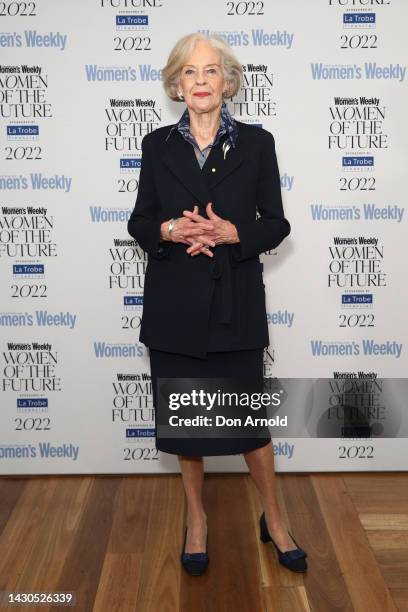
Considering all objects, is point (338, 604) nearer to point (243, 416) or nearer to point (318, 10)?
point (243, 416)

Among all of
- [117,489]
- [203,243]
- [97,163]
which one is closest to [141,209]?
[203,243]

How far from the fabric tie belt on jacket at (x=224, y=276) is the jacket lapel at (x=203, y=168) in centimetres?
17

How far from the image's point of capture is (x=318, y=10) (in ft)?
→ 10.4

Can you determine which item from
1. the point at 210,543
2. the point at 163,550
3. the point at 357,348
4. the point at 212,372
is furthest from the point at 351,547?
the point at 357,348

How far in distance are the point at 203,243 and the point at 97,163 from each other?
950 mm

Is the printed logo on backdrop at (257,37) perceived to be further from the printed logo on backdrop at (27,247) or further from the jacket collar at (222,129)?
the printed logo on backdrop at (27,247)

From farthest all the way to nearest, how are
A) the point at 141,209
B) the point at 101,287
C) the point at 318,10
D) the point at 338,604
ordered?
1. the point at 101,287
2. the point at 318,10
3. the point at 141,209
4. the point at 338,604

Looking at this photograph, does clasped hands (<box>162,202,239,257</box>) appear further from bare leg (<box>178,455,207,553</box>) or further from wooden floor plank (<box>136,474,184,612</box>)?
wooden floor plank (<box>136,474,184,612</box>)

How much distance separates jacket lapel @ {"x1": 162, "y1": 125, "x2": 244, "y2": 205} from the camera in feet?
8.43

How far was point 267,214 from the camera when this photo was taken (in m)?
2.66

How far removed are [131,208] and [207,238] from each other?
867 millimetres

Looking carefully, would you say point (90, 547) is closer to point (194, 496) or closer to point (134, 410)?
point (194, 496)

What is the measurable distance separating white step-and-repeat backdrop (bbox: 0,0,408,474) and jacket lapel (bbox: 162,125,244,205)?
2.23ft

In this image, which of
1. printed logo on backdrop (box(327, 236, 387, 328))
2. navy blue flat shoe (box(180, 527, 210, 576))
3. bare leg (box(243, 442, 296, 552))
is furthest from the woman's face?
navy blue flat shoe (box(180, 527, 210, 576))
